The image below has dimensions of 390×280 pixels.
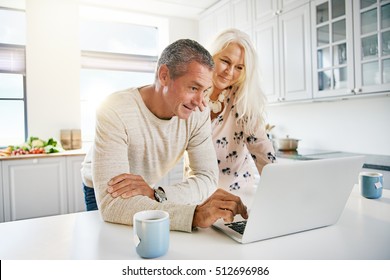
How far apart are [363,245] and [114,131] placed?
2.41ft

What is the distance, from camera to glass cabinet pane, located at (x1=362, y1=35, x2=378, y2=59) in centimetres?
218

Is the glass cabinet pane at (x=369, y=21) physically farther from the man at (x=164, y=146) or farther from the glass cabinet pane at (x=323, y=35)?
the man at (x=164, y=146)

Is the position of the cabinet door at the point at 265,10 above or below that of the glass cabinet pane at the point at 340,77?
above

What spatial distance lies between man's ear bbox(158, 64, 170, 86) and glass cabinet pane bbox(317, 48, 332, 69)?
189 cm

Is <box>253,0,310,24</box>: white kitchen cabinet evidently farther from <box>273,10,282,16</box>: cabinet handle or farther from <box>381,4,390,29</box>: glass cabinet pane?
<box>381,4,390,29</box>: glass cabinet pane

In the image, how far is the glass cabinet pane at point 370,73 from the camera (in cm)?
218

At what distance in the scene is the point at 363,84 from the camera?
2262 millimetres

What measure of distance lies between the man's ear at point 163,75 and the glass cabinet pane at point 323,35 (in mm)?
1926

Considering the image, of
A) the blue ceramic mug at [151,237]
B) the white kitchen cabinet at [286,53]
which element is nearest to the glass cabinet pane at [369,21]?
the white kitchen cabinet at [286,53]

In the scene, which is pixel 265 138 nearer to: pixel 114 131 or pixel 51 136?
pixel 114 131

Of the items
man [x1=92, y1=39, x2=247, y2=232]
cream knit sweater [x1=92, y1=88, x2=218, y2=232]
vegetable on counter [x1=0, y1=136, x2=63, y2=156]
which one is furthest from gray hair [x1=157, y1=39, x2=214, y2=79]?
vegetable on counter [x1=0, y1=136, x2=63, y2=156]

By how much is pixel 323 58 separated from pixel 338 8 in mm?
377

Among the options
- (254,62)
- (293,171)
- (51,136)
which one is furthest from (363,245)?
(51,136)

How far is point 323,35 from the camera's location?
2.55 metres
